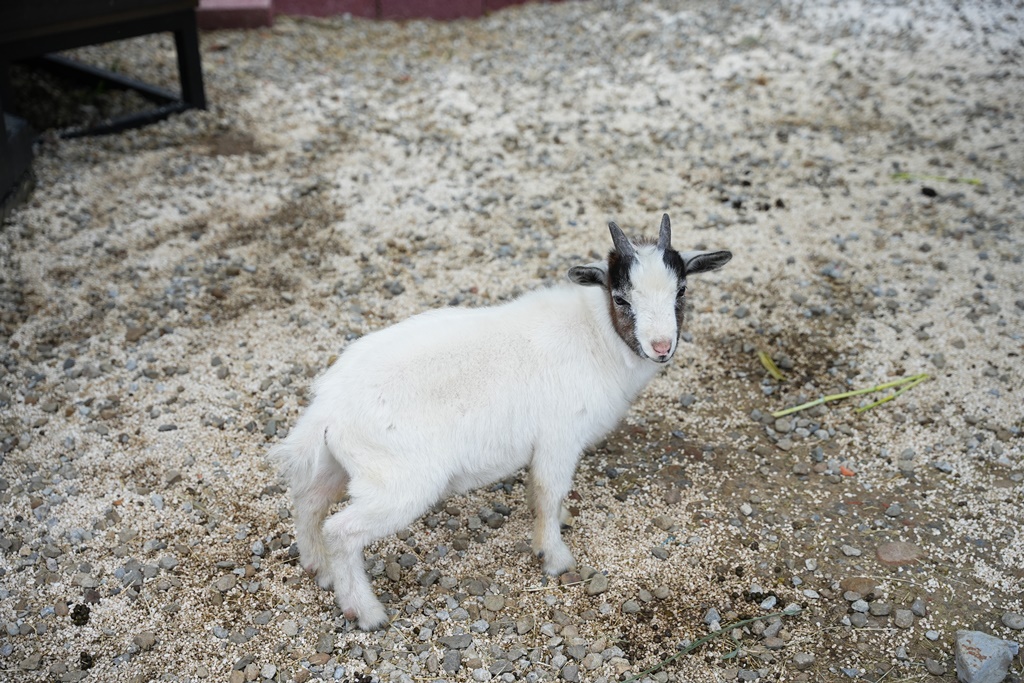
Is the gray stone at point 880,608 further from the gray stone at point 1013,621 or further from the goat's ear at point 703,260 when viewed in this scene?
the goat's ear at point 703,260

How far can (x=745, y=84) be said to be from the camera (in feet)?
27.8

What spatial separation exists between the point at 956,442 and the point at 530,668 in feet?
8.57

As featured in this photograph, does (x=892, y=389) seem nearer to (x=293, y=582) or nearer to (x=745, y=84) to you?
(x=293, y=582)

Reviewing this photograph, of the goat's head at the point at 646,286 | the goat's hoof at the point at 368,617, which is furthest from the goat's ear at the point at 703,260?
the goat's hoof at the point at 368,617

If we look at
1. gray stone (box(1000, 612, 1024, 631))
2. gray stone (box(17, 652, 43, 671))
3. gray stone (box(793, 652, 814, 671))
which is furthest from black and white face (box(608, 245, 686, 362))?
gray stone (box(17, 652, 43, 671))

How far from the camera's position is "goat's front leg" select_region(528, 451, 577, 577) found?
3.93 m

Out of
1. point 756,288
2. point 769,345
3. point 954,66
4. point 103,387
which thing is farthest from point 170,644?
point 954,66

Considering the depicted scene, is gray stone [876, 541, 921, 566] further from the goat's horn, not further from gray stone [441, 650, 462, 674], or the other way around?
gray stone [441, 650, 462, 674]

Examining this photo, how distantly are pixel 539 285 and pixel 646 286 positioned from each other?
2.16 metres

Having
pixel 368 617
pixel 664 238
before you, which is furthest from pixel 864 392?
pixel 368 617

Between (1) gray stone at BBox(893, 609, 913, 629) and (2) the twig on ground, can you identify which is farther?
(2) the twig on ground

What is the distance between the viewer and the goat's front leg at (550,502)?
12.9 ft

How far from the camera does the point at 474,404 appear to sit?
371cm

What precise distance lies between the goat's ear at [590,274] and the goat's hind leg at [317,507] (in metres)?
1.31
